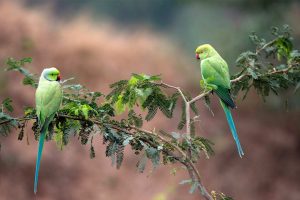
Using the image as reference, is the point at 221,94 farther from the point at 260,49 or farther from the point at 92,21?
the point at 92,21

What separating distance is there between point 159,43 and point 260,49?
648 cm

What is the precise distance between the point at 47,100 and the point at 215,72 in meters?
1.00

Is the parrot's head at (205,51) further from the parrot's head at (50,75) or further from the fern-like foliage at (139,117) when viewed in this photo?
the parrot's head at (50,75)

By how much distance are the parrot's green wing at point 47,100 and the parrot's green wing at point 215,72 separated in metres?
→ 0.79

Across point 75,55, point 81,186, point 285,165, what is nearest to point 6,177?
point 81,186

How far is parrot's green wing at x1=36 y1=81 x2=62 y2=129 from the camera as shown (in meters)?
2.61

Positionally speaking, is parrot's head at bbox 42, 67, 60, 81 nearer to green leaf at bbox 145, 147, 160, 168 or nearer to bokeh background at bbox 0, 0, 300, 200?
green leaf at bbox 145, 147, 160, 168

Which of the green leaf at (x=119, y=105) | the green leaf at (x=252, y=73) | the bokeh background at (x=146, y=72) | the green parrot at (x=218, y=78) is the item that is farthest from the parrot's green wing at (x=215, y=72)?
the bokeh background at (x=146, y=72)

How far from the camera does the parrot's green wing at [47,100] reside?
261 centimetres

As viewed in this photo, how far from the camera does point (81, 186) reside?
8.27 meters

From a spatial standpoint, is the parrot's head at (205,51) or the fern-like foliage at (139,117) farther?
the parrot's head at (205,51)

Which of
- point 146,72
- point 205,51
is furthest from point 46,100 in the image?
point 146,72

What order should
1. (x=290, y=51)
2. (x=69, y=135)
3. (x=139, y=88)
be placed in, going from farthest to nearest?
(x=290, y=51) < (x=139, y=88) < (x=69, y=135)

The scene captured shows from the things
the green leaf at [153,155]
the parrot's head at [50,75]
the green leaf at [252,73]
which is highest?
the green leaf at [252,73]
